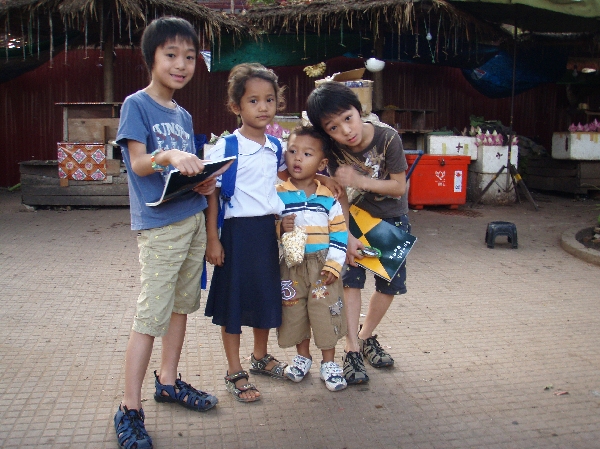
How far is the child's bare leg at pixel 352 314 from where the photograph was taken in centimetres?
325

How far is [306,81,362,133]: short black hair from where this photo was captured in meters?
2.93

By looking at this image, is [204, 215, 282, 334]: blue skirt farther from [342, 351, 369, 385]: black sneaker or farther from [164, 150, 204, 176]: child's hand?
[164, 150, 204, 176]: child's hand

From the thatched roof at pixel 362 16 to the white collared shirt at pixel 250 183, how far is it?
6298 millimetres

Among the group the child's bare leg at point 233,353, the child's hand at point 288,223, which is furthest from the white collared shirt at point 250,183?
the child's bare leg at point 233,353

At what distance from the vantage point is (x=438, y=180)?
364 inches

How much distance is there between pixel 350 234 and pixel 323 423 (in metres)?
1.02

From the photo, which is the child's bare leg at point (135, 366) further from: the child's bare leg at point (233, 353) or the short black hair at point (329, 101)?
the short black hair at point (329, 101)

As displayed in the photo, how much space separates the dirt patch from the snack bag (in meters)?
4.60

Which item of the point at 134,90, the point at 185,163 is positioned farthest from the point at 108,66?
the point at 185,163

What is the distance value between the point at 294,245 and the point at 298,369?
71 cm

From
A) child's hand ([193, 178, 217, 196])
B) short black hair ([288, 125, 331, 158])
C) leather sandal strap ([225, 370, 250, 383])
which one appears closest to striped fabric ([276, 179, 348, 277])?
short black hair ([288, 125, 331, 158])

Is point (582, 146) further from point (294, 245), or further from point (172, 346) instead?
point (172, 346)

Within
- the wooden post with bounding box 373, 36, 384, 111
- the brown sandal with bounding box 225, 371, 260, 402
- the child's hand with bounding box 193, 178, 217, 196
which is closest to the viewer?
the child's hand with bounding box 193, 178, 217, 196

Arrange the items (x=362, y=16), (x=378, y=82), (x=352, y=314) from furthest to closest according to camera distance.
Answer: (x=378, y=82) → (x=362, y=16) → (x=352, y=314)
